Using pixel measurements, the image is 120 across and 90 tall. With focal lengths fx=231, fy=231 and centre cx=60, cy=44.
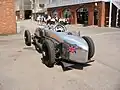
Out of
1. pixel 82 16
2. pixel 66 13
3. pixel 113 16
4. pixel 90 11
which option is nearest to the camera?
pixel 113 16

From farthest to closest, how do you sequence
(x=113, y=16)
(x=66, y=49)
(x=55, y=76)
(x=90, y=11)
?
(x=90, y=11)
(x=113, y=16)
(x=66, y=49)
(x=55, y=76)

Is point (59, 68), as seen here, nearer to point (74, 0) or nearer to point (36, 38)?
point (36, 38)

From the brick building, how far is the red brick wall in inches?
466

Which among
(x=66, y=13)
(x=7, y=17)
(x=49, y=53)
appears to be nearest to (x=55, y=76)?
(x=49, y=53)

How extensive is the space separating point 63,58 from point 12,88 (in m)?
2.63

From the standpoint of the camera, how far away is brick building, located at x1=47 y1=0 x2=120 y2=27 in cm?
2800

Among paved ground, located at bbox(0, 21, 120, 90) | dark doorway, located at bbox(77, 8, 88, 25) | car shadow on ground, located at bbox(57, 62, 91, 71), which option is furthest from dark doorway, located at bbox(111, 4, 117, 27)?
car shadow on ground, located at bbox(57, 62, 91, 71)

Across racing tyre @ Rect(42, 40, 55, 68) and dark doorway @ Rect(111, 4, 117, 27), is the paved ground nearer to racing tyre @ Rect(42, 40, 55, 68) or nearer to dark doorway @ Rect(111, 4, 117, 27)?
racing tyre @ Rect(42, 40, 55, 68)

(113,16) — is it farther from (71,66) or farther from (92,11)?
(71,66)

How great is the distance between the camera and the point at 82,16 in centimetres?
3409

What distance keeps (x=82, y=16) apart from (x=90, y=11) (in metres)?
3.86

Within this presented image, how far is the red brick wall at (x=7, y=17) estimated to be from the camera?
20.0 meters

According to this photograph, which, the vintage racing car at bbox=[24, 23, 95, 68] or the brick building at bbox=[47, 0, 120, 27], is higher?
the brick building at bbox=[47, 0, 120, 27]

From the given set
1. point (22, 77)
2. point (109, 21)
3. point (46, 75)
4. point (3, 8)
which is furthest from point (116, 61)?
point (109, 21)
